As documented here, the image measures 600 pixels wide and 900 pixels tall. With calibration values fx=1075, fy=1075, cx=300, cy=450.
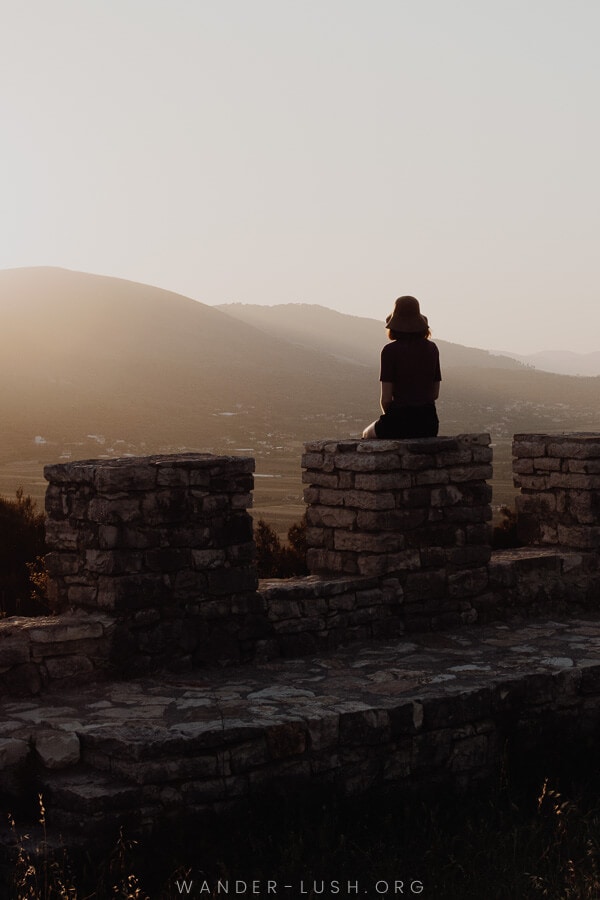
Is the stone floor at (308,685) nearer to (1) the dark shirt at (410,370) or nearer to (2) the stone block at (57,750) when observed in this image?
(2) the stone block at (57,750)

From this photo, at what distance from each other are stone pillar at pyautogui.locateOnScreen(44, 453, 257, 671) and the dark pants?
145 cm

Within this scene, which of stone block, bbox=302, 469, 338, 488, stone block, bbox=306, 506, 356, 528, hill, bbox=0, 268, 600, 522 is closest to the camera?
stone block, bbox=306, 506, 356, 528

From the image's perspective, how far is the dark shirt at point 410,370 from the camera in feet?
28.3

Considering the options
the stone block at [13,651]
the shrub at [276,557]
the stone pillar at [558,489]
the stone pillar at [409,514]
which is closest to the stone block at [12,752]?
the stone block at [13,651]

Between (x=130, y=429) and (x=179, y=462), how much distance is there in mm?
44040

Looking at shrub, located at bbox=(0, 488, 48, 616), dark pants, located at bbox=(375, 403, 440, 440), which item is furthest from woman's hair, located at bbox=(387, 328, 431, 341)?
shrub, located at bbox=(0, 488, 48, 616)

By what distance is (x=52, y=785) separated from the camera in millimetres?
5559

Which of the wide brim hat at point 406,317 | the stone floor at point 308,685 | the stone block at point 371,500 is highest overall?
the wide brim hat at point 406,317

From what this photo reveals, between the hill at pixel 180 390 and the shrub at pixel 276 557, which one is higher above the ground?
the hill at pixel 180 390

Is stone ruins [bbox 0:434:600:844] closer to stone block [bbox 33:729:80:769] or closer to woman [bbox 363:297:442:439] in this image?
stone block [bbox 33:729:80:769]

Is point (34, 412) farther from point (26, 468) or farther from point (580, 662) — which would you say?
point (580, 662)

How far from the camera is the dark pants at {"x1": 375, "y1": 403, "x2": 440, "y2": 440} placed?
28.6 ft

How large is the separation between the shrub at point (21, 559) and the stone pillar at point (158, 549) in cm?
319

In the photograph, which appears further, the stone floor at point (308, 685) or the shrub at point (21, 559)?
the shrub at point (21, 559)
